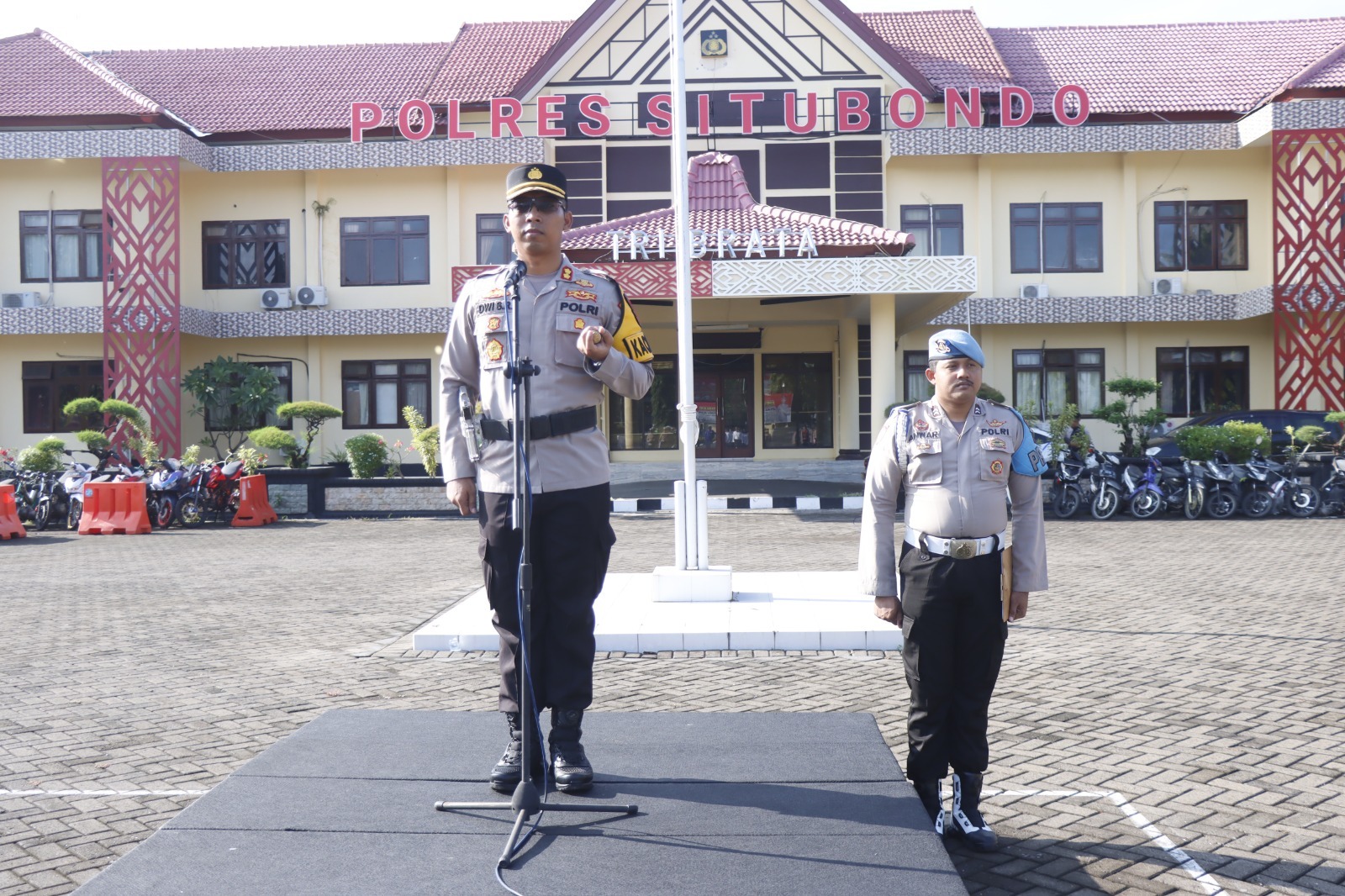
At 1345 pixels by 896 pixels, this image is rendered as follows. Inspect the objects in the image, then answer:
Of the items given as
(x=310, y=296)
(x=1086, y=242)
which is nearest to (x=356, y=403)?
(x=310, y=296)

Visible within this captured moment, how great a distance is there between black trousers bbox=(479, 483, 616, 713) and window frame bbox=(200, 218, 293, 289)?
26.1 metres

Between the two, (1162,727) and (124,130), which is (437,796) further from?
(124,130)

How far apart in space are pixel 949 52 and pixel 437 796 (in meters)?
28.9

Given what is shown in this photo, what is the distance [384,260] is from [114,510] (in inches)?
479

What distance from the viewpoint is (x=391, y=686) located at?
6.76 meters

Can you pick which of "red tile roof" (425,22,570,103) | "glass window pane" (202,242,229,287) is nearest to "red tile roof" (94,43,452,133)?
"red tile roof" (425,22,570,103)

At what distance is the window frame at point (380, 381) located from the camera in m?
29.0

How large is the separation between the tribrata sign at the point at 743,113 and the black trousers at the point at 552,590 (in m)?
24.0

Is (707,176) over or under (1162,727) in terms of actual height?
over

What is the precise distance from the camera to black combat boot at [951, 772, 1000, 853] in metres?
4.02

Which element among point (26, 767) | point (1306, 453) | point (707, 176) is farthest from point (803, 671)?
point (707, 176)

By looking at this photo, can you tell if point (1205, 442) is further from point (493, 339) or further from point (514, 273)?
point (514, 273)

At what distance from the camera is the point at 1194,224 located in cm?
2822

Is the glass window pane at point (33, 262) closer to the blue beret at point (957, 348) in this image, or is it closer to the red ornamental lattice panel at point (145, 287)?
the red ornamental lattice panel at point (145, 287)
